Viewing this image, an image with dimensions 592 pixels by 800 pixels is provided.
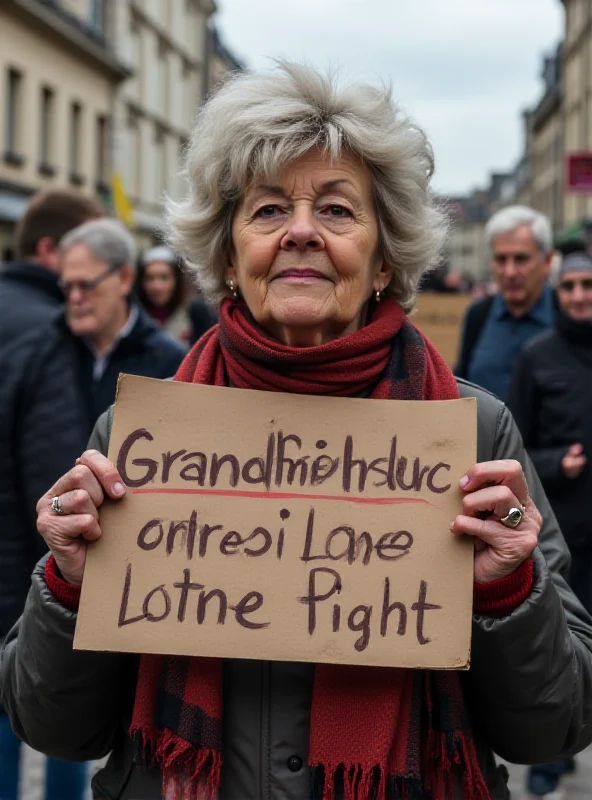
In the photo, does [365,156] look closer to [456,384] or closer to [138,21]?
[456,384]

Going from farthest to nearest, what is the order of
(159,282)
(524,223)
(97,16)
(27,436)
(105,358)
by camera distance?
(97,16) → (159,282) → (524,223) → (105,358) → (27,436)

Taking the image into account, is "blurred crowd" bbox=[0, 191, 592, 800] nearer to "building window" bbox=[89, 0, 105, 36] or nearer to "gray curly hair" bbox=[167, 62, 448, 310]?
"gray curly hair" bbox=[167, 62, 448, 310]

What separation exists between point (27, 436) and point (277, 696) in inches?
69.8

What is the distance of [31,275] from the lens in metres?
3.99

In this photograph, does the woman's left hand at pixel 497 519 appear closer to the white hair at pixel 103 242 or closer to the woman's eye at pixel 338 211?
the woman's eye at pixel 338 211

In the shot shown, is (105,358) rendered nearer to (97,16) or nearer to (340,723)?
(340,723)

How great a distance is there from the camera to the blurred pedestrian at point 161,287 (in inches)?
271

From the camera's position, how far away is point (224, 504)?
191 centimetres

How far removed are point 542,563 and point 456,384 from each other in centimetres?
37

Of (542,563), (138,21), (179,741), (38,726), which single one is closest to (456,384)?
(542,563)

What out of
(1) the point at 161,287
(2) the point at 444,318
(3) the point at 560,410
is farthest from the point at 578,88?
(3) the point at 560,410

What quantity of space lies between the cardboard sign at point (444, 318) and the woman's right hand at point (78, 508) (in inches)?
214

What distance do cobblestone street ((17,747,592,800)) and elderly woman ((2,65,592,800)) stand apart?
8.96ft

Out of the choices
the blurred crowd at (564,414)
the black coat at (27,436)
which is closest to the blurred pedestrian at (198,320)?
the blurred crowd at (564,414)
